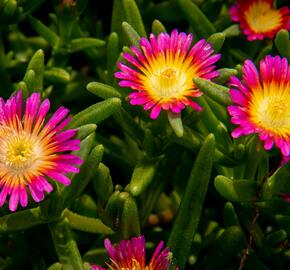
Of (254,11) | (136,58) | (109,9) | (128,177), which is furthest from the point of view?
(109,9)

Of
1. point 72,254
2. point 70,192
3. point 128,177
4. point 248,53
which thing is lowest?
point 72,254

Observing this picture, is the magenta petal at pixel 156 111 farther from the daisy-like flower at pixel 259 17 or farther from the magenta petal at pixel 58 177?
the daisy-like flower at pixel 259 17

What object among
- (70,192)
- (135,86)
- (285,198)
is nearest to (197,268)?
(285,198)

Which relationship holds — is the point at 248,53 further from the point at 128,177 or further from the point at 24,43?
the point at 24,43

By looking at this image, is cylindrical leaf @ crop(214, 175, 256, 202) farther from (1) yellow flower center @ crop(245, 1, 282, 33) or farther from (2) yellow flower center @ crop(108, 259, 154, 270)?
(1) yellow flower center @ crop(245, 1, 282, 33)

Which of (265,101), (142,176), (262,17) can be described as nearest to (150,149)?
(142,176)

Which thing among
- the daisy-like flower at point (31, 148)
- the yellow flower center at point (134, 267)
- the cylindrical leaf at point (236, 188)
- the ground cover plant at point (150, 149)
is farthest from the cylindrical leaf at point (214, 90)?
A: the yellow flower center at point (134, 267)

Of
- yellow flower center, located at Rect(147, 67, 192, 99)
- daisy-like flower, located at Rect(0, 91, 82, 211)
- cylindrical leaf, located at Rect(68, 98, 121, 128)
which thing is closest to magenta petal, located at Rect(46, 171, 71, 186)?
daisy-like flower, located at Rect(0, 91, 82, 211)
